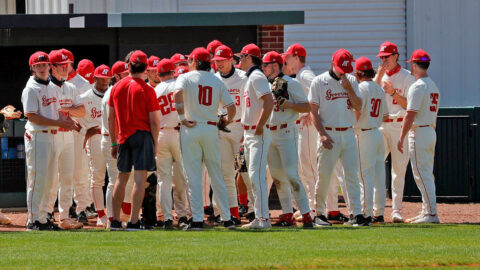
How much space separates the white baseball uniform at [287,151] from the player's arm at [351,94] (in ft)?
1.62

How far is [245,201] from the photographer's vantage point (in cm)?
1405

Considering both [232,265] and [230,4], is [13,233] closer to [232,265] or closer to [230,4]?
[232,265]

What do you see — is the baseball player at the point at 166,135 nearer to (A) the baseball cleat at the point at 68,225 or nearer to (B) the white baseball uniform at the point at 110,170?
(B) the white baseball uniform at the point at 110,170

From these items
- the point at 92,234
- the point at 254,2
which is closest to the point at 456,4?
the point at 254,2

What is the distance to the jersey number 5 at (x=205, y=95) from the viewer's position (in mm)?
11477

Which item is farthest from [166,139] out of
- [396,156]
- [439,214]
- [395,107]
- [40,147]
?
[439,214]

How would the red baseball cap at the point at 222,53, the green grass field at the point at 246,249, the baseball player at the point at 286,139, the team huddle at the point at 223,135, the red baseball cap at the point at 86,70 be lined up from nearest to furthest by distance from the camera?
the green grass field at the point at 246,249, the team huddle at the point at 223,135, the baseball player at the point at 286,139, the red baseball cap at the point at 222,53, the red baseball cap at the point at 86,70

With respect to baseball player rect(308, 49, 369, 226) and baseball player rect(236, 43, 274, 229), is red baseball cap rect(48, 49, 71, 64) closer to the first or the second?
baseball player rect(236, 43, 274, 229)

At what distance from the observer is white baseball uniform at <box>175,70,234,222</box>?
11484 mm

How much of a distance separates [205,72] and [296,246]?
2674mm

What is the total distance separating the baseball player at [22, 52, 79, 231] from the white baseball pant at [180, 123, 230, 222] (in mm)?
1392

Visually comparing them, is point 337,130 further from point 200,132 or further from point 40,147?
point 40,147

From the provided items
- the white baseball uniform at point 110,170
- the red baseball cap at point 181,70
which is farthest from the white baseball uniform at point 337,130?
the white baseball uniform at point 110,170

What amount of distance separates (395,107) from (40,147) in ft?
15.7
